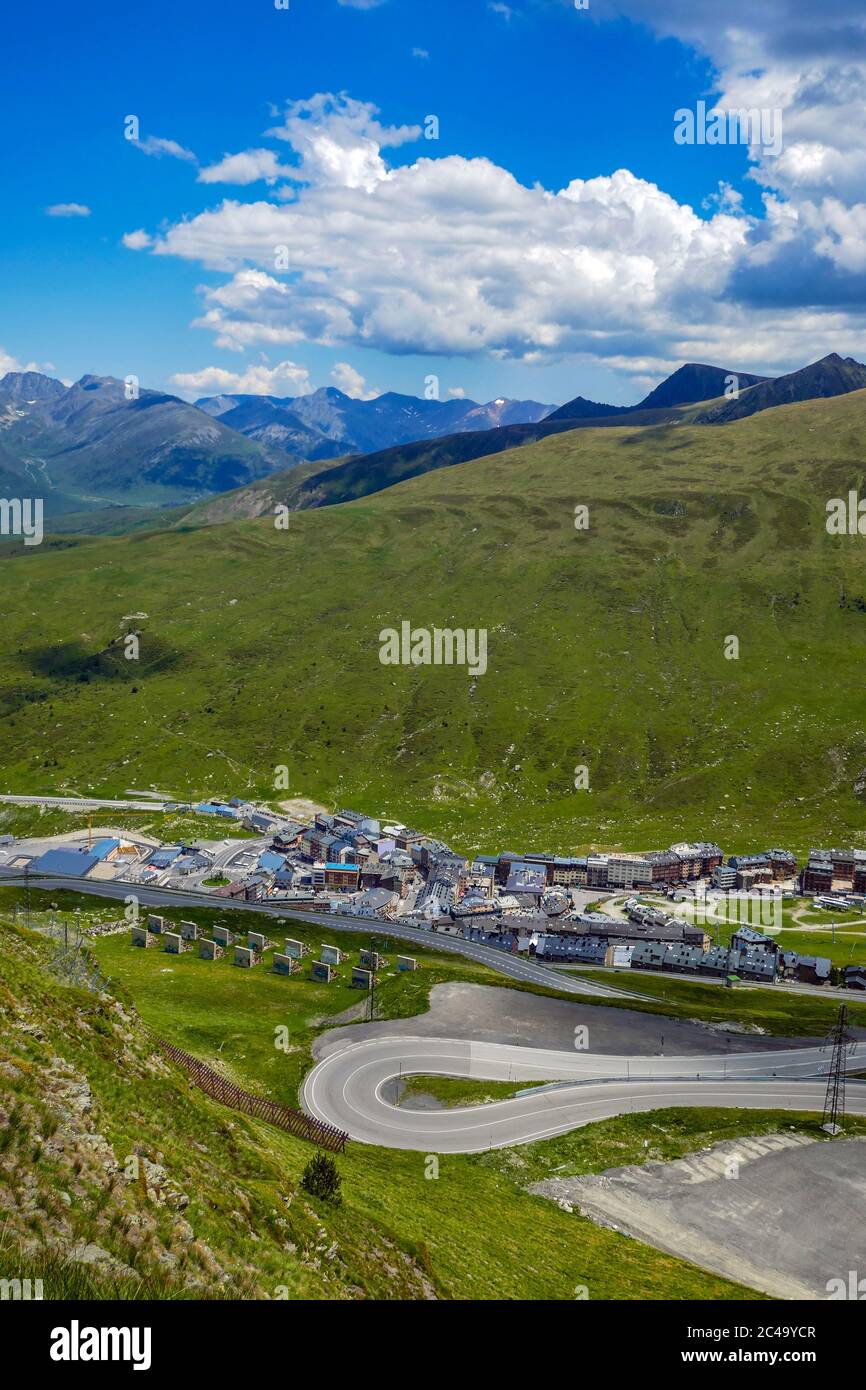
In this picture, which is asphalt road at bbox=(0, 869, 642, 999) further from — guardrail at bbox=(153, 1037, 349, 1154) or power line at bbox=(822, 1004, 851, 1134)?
guardrail at bbox=(153, 1037, 349, 1154)

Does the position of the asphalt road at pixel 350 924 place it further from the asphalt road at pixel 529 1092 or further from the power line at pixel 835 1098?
the power line at pixel 835 1098

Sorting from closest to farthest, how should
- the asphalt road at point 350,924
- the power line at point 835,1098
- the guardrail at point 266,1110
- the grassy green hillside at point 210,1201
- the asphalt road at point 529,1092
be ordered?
the grassy green hillside at point 210,1201
the guardrail at point 266,1110
the asphalt road at point 529,1092
the power line at point 835,1098
the asphalt road at point 350,924

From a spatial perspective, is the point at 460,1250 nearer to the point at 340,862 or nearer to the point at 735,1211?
the point at 735,1211

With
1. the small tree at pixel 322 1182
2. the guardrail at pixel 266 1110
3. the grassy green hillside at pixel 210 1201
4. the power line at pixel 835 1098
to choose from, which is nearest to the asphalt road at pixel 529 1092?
the power line at pixel 835 1098

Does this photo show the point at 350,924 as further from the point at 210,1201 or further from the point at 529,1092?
the point at 210,1201
